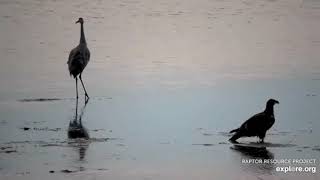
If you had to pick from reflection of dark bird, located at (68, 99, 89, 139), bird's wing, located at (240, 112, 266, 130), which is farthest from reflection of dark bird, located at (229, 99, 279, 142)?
reflection of dark bird, located at (68, 99, 89, 139)

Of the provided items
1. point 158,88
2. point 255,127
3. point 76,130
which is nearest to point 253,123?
point 255,127

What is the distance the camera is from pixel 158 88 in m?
16.2

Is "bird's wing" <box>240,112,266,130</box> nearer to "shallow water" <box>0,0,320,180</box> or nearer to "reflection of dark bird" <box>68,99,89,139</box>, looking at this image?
"shallow water" <box>0,0,320,180</box>

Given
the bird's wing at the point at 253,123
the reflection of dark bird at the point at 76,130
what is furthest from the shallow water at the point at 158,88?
the bird's wing at the point at 253,123

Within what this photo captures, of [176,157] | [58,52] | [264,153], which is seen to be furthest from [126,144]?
[58,52]

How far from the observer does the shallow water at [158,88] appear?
414 inches

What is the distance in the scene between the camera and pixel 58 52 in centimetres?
2080

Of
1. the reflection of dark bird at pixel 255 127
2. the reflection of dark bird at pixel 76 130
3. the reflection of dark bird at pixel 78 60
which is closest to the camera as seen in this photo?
the reflection of dark bird at pixel 255 127

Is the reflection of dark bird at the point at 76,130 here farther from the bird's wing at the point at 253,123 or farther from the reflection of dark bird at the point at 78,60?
the reflection of dark bird at the point at 78,60

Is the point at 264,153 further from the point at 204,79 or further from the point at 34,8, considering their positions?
the point at 34,8

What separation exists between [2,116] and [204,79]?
16.1 feet

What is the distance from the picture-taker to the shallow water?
10.5m

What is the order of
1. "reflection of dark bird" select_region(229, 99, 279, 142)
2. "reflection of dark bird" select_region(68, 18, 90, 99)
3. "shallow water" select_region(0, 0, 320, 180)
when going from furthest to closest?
"reflection of dark bird" select_region(68, 18, 90, 99) < "reflection of dark bird" select_region(229, 99, 279, 142) < "shallow water" select_region(0, 0, 320, 180)

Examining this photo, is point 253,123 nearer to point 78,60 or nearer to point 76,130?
point 76,130
